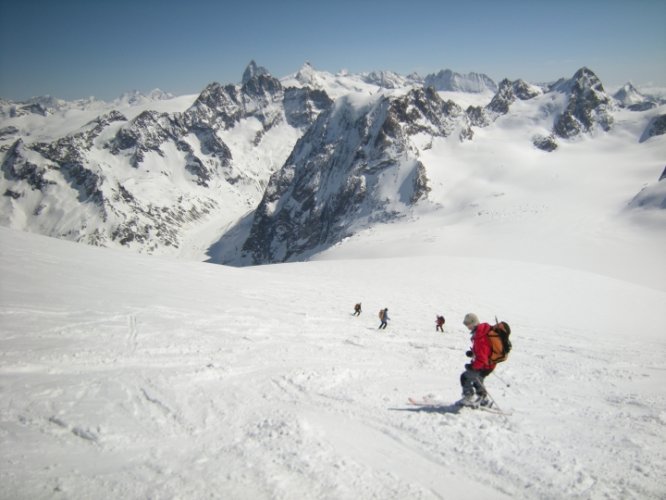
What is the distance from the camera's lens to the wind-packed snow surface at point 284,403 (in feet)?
18.0

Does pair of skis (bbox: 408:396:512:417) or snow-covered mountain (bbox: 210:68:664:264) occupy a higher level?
snow-covered mountain (bbox: 210:68:664:264)

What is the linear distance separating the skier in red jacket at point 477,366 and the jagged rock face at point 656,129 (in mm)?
182486

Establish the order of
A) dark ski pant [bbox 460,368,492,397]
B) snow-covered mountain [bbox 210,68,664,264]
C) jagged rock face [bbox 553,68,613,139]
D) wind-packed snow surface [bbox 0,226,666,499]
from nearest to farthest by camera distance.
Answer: wind-packed snow surface [bbox 0,226,666,499], dark ski pant [bbox 460,368,492,397], snow-covered mountain [bbox 210,68,664,264], jagged rock face [bbox 553,68,613,139]

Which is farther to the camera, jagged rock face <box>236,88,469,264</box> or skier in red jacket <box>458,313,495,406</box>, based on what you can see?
jagged rock face <box>236,88,469,264</box>

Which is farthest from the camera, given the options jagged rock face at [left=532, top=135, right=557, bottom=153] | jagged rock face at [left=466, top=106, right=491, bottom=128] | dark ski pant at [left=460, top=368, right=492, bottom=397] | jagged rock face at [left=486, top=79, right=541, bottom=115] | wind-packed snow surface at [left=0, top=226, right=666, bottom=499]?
jagged rock face at [left=486, top=79, right=541, bottom=115]

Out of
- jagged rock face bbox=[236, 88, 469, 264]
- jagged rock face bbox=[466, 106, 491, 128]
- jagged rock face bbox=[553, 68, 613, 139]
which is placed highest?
jagged rock face bbox=[553, 68, 613, 139]

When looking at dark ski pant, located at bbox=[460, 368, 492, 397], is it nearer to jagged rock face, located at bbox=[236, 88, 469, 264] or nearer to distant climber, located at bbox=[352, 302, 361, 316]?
distant climber, located at bbox=[352, 302, 361, 316]

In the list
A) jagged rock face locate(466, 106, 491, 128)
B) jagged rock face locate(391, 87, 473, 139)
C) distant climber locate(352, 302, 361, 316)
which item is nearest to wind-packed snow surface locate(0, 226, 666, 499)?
distant climber locate(352, 302, 361, 316)

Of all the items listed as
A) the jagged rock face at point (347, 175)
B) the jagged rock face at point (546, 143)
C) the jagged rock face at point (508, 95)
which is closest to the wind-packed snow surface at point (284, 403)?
the jagged rock face at point (347, 175)

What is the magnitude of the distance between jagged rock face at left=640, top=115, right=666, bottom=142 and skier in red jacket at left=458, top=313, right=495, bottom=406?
182 m

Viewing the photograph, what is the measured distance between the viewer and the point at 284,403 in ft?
26.0

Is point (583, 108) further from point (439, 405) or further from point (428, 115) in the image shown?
point (439, 405)

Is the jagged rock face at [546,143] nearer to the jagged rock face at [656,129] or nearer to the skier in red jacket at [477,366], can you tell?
the jagged rock face at [656,129]

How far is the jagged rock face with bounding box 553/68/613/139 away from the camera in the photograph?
6014 inches
